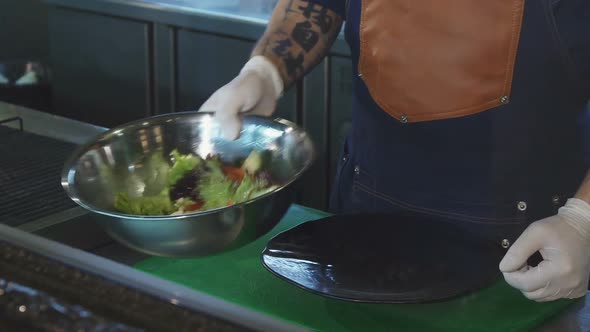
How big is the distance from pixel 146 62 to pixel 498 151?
168 cm

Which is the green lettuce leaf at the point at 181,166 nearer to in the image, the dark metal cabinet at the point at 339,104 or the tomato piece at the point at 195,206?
the tomato piece at the point at 195,206

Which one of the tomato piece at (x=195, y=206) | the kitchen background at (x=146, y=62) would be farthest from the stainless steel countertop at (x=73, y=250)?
the kitchen background at (x=146, y=62)

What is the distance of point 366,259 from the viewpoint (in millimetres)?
1117

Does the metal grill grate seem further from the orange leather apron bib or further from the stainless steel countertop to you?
the orange leather apron bib

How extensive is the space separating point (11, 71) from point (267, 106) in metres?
1.67

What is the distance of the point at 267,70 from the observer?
1493 mm

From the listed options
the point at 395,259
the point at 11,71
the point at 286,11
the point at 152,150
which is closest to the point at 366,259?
the point at 395,259

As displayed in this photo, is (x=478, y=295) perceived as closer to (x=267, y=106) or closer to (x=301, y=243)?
(x=301, y=243)

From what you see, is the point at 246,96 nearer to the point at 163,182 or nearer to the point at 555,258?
the point at 163,182

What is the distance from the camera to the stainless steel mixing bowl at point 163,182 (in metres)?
1.00

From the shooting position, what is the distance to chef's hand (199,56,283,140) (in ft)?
4.20

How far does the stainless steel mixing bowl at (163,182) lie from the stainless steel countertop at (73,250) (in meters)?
0.11

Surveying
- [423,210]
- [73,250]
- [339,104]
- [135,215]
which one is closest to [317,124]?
[339,104]

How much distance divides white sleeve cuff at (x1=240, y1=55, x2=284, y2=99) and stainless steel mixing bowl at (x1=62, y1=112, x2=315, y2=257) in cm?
20
